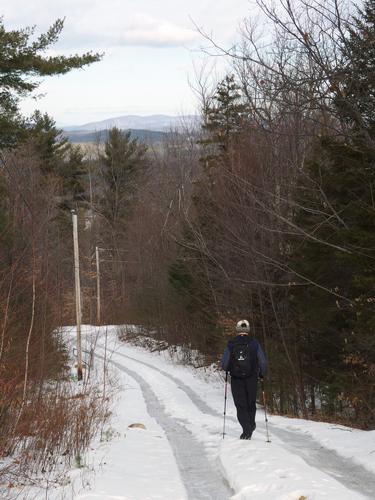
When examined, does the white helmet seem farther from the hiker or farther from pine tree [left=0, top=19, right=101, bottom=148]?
pine tree [left=0, top=19, right=101, bottom=148]

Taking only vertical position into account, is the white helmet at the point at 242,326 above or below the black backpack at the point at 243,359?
above

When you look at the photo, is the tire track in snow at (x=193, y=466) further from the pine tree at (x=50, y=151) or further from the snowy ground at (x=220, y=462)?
the pine tree at (x=50, y=151)

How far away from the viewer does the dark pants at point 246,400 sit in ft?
38.4

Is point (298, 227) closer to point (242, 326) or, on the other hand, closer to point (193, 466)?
point (242, 326)

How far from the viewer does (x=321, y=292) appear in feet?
52.6

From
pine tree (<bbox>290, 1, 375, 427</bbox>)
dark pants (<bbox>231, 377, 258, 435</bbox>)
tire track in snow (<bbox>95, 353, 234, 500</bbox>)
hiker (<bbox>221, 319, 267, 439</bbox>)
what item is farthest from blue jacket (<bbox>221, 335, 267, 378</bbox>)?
pine tree (<bbox>290, 1, 375, 427</bbox>)

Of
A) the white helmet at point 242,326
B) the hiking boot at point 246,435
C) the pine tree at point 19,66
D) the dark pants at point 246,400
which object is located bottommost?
the hiking boot at point 246,435

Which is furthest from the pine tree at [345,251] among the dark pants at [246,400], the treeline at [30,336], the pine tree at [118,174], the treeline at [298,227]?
the pine tree at [118,174]

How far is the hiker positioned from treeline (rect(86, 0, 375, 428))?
8.74 ft

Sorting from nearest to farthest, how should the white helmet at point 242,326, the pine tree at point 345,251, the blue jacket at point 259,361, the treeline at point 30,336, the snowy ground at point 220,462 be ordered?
the snowy ground at point 220,462 → the treeline at point 30,336 → the pine tree at point 345,251 → the blue jacket at point 259,361 → the white helmet at point 242,326

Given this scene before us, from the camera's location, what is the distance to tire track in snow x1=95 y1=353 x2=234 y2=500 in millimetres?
8203

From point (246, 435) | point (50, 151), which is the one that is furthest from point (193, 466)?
point (50, 151)

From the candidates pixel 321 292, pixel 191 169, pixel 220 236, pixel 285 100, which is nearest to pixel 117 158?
pixel 191 169

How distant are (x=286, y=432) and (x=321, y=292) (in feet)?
14.5
